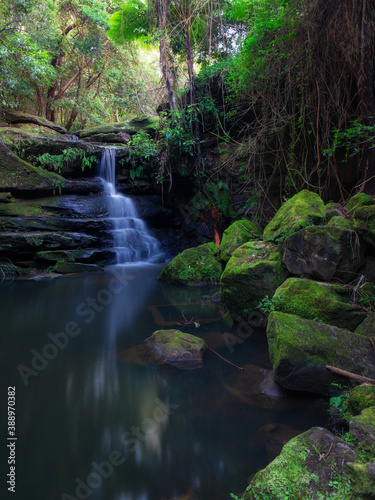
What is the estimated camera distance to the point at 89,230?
31.1 feet

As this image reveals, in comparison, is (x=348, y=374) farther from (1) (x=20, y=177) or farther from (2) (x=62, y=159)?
(2) (x=62, y=159)

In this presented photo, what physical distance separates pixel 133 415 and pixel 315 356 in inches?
61.6

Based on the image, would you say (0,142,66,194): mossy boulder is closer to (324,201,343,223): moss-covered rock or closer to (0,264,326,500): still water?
(0,264,326,500): still water

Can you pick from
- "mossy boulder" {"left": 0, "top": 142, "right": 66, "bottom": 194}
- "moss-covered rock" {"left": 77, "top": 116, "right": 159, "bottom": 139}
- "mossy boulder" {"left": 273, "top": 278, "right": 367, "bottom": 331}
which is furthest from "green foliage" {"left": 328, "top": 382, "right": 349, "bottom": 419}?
"moss-covered rock" {"left": 77, "top": 116, "right": 159, "bottom": 139}

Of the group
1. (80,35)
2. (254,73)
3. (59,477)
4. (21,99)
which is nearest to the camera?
(59,477)

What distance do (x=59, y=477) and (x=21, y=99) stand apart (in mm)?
16974

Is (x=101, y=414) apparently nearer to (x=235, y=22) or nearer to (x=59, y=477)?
(x=59, y=477)

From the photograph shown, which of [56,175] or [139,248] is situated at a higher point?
[56,175]

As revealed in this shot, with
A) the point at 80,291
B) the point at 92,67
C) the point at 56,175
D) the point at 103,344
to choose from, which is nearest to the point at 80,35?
the point at 92,67

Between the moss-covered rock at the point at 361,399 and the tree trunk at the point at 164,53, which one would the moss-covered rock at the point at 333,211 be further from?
the tree trunk at the point at 164,53

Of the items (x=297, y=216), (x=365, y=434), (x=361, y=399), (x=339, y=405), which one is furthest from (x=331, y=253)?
(x=365, y=434)

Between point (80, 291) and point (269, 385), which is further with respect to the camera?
point (80, 291)

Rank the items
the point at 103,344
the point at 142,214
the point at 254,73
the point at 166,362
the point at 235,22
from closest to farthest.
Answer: the point at 166,362
the point at 103,344
the point at 254,73
the point at 235,22
the point at 142,214

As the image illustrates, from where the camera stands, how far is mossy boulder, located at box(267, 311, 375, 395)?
251 cm
